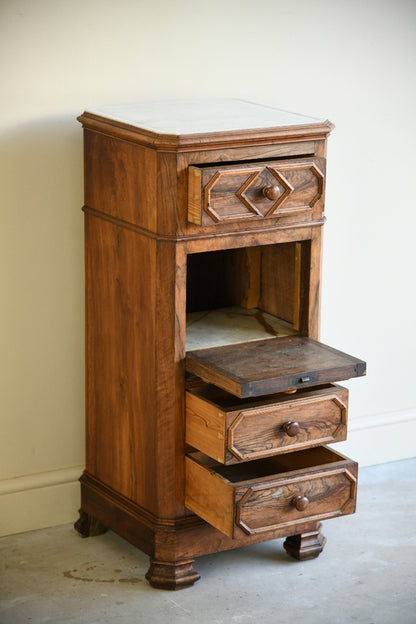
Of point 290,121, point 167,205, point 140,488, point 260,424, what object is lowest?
point 140,488

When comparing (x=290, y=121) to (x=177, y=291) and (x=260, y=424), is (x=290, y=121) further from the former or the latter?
(x=260, y=424)

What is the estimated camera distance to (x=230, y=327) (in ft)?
9.85

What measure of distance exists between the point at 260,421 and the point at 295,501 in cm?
22

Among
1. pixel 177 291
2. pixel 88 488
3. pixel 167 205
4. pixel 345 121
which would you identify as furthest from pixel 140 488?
pixel 345 121

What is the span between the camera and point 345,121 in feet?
11.1

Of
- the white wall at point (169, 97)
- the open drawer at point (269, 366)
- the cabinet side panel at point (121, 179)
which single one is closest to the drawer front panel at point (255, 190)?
the cabinet side panel at point (121, 179)

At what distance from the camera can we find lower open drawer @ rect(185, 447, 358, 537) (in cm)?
268

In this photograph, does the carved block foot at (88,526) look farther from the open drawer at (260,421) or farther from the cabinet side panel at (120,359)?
the open drawer at (260,421)

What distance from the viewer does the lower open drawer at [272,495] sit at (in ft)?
8.80

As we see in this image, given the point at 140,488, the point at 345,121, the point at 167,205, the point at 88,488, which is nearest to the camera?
the point at 167,205

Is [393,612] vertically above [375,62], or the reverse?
[375,62]

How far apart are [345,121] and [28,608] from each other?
1.64 metres

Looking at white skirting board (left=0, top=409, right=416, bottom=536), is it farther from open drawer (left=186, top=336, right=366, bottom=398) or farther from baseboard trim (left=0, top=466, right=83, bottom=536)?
open drawer (left=186, top=336, right=366, bottom=398)

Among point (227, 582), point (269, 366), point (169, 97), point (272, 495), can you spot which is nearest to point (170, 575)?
point (227, 582)
